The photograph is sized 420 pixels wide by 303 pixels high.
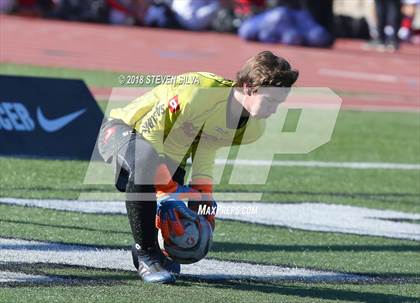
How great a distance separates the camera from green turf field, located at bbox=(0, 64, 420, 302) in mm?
5227

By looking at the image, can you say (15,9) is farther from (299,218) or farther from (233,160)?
(299,218)

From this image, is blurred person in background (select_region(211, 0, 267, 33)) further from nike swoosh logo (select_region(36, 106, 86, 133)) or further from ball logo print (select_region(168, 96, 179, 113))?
ball logo print (select_region(168, 96, 179, 113))

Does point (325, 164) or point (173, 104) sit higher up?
point (173, 104)

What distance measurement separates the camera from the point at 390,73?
1948 cm

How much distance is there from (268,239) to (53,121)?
318 cm

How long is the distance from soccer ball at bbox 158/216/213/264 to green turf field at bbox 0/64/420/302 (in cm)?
16

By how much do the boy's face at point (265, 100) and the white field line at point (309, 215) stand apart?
226cm

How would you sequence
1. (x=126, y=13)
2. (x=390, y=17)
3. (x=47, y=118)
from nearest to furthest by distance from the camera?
(x=47, y=118) < (x=390, y=17) < (x=126, y=13)

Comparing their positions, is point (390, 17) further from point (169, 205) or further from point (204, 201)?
point (169, 205)

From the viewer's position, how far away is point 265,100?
5.21m

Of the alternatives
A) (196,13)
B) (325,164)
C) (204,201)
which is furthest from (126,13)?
(204,201)

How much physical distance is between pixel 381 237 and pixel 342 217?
701 millimetres

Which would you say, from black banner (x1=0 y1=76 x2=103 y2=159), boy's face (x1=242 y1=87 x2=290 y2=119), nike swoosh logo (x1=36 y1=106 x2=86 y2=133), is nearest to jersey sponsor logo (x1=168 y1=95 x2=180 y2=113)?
boy's face (x1=242 y1=87 x2=290 y2=119)

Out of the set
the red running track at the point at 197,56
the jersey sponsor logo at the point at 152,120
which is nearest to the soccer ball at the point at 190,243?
the jersey sponsor logo at the point at 152,120
